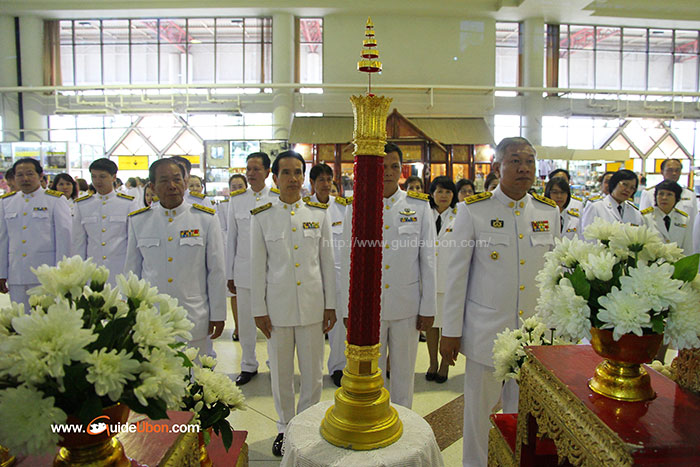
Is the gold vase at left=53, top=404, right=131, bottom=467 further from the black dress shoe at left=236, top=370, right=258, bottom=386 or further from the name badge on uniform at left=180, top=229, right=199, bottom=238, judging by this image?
the black dress shoe at left=236, top=370, right=258, bottom=386

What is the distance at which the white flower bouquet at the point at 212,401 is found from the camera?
1.49 meters

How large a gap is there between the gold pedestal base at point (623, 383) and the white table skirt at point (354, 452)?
498mm

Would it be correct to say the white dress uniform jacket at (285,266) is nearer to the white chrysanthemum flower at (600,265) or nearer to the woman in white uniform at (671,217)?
the white chrysanthemum flower at (600,265)

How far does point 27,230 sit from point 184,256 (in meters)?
2.19

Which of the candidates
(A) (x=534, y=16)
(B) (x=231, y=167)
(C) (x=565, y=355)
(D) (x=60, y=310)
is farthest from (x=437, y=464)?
(A) (x=534, y=16)

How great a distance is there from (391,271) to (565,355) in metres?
1.27

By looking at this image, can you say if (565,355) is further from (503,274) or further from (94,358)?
(94,358)

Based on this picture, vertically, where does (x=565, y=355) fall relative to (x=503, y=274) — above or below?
below

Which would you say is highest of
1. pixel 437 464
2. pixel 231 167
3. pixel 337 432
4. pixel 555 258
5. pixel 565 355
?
pixel 231 167

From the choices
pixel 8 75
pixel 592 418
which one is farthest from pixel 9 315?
pixel 8 75

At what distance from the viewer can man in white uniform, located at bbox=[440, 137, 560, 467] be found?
207 cm

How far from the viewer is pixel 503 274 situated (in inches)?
82.0

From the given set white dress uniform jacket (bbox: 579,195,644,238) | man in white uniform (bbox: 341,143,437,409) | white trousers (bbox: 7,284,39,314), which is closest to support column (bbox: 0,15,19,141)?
white trousers (bbox: 7,284,39,314)

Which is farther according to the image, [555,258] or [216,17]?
[216,17]
